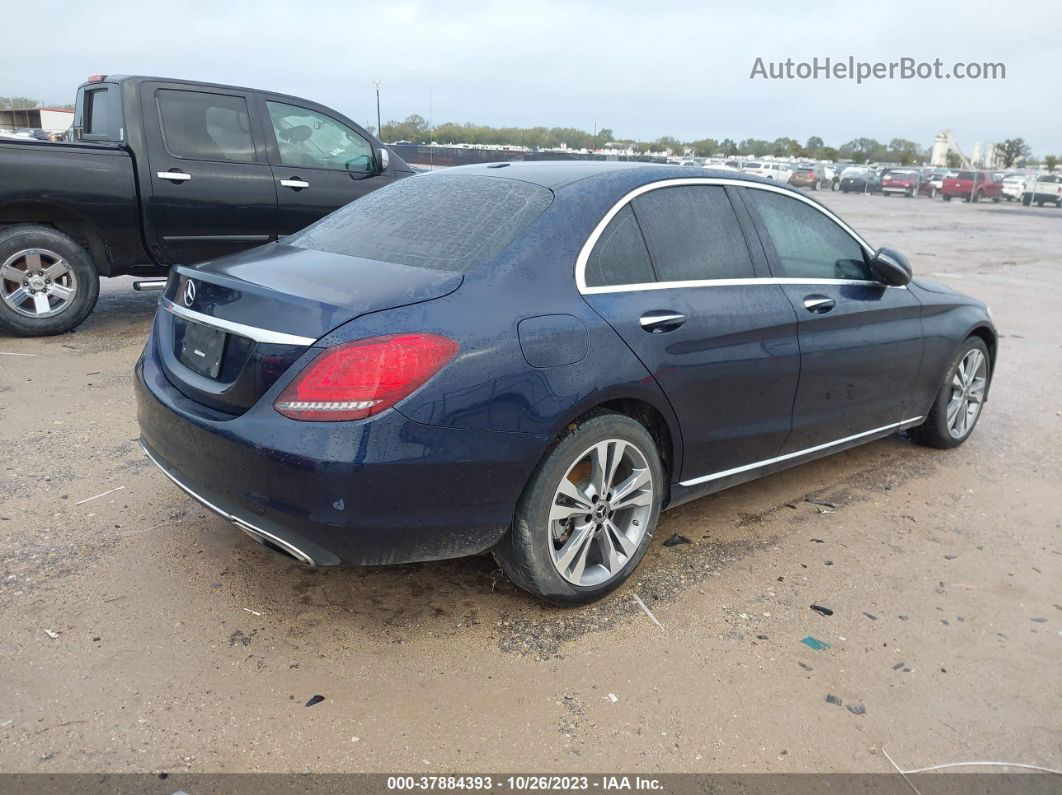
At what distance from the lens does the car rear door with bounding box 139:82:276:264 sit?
7117 millimetres

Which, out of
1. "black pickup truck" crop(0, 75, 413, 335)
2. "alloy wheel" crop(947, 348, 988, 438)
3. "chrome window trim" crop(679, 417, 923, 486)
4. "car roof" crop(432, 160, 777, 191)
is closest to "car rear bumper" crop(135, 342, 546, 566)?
"chrome window trim" crop(679, 417, 923, 486)

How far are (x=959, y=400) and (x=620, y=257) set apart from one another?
302cm

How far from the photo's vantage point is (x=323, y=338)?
9.12 ft

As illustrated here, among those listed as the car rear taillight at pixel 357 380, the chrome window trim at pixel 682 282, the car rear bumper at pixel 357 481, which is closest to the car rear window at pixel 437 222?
the chrome window trim at pixel 682 282

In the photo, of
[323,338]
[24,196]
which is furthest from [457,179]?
[24,196]

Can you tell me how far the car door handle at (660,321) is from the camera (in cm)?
337

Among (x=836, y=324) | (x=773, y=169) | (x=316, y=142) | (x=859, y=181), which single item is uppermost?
(x=773, y=169)

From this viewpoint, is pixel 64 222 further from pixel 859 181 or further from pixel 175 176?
pixel 859 181

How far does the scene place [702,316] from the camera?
11.8ft

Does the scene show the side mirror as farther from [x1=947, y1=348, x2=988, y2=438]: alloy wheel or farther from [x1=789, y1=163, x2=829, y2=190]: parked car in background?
[x1=789, y1=163, x2=829, y2=190]: parked car in background

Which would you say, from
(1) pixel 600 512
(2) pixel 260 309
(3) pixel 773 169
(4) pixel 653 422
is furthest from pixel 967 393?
(3) pixel 773 169

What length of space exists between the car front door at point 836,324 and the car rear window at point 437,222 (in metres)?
1.21

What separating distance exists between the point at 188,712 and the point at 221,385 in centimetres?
104

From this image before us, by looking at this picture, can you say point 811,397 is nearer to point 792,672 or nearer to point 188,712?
point 792,672
